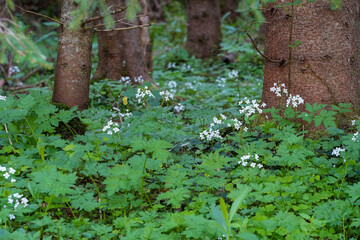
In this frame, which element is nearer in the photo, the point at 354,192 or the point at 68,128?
the point at 354,192

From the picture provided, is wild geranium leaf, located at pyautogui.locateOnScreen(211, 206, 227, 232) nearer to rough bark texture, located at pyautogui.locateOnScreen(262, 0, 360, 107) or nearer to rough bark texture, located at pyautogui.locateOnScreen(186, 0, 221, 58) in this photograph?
rough bark texture, located at pyautogui.locateOnScreen(262, 0, 360, 107)

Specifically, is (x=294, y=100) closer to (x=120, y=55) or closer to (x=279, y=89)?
(x=279, y=89)

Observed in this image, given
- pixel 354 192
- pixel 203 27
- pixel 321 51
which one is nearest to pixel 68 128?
pixel 321 51

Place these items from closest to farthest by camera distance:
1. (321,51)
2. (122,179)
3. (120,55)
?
(122,179), (321,51), (120,55)

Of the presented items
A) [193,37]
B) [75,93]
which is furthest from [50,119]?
[193,37]

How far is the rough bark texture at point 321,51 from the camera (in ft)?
11.7

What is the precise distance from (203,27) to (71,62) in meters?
6.60

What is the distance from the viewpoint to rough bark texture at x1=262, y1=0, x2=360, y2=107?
3.56 metres

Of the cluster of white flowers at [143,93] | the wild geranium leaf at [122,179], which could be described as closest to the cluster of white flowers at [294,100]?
the cluster of white flowers at [143,93]

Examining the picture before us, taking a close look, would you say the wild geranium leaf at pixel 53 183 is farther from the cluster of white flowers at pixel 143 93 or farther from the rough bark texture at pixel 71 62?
the rough bark texture at pixel 71 62

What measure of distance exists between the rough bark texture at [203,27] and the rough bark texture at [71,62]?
6253 mm

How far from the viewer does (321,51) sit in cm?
359

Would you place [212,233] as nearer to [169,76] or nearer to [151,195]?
[151,195]

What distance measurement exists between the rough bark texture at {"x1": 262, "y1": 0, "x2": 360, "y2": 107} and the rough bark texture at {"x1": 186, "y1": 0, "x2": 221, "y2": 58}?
6.28 metres
